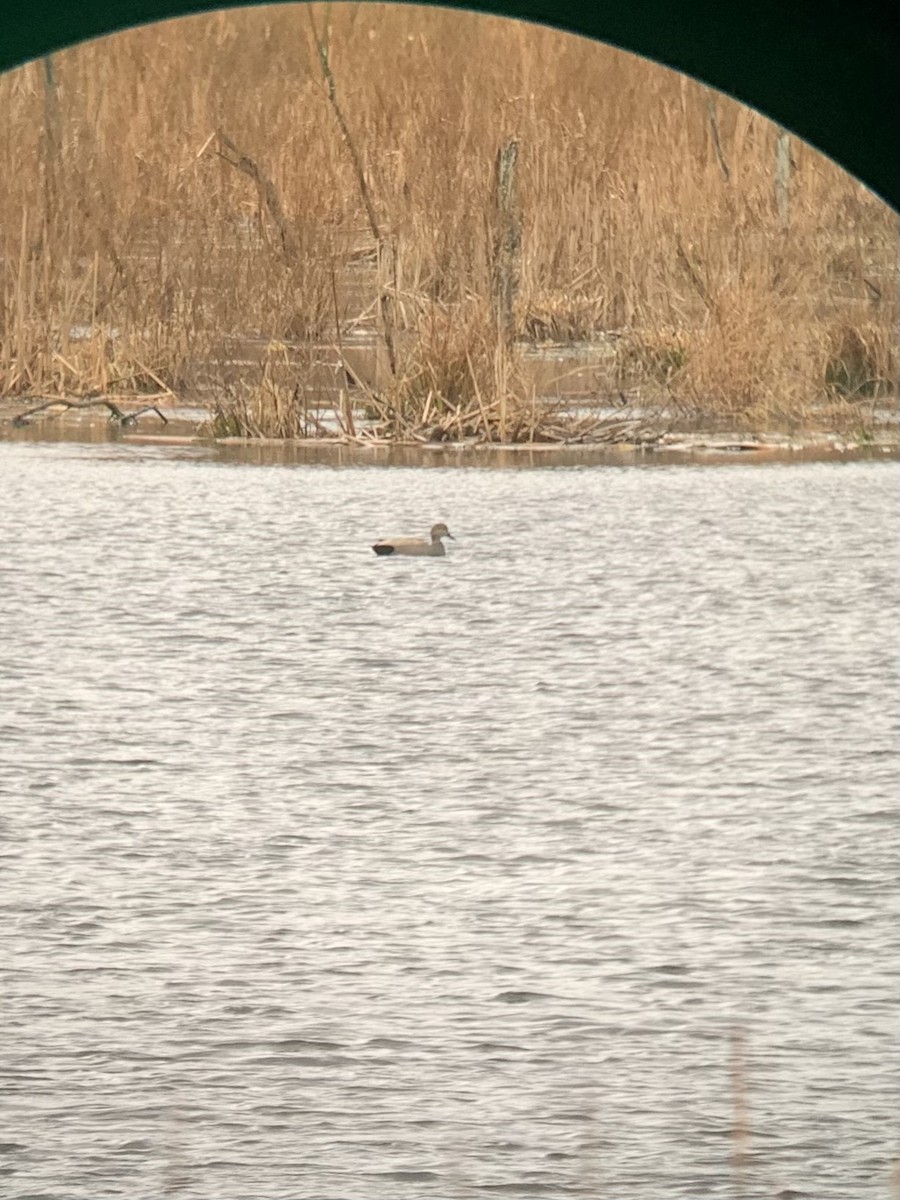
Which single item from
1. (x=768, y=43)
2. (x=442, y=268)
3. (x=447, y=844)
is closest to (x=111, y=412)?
(x=442, y=268)

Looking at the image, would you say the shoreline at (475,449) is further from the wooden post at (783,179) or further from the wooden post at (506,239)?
the wooden post at (783,179)

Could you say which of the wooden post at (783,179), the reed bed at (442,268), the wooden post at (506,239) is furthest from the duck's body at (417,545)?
the wooden post at (783,179)

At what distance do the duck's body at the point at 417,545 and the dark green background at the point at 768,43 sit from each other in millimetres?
6343

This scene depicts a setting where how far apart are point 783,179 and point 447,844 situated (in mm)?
8424

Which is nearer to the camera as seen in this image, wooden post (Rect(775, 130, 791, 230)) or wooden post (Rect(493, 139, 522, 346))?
wooden post (Rect(493, 139, 522, 346))

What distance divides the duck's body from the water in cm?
7

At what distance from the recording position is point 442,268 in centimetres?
1201

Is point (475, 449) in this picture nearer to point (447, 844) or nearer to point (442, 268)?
point (442, 268)

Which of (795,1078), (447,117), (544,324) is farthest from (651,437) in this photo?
(795,1078)

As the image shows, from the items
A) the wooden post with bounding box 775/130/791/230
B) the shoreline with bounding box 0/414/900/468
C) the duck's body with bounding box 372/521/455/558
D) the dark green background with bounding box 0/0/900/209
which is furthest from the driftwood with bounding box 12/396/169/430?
the dark green background with bounding box 0/0/900/209

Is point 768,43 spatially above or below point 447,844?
above

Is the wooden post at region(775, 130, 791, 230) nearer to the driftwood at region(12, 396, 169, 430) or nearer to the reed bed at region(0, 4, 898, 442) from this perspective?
the reed bed at region(0, 4, 898, 442)

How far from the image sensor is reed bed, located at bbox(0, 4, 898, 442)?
11.3m

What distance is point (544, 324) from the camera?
12.6 meters
